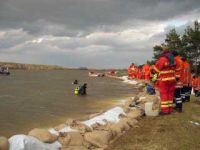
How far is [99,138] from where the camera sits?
9.11 metres

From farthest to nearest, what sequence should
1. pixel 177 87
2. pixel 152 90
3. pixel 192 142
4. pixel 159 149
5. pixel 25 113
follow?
pixel 152 90 < pixel 25 113 < pixel 177 87 < pixel 192 142 < pixel 159 149

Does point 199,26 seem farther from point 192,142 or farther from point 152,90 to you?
point 192,142

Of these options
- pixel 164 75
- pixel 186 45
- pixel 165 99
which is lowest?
pixel 165 99

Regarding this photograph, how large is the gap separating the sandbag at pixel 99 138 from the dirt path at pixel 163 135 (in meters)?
0.23

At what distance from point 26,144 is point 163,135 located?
3.48 m

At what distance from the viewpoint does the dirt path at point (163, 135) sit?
850 centimetres

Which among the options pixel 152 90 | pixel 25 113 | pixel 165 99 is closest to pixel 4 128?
pixel 25 113

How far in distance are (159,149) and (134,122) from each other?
3225 millimetres

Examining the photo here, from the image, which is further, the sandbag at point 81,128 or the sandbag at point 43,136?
the sandbag at point 81,128

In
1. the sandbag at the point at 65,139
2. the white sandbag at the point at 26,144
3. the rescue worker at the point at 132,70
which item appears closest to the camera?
the white sandbag at the point at 26,144

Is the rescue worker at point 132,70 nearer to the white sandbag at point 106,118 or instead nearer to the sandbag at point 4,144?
the white sandbag at point 106,118

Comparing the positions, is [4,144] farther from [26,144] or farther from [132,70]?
[132,70]

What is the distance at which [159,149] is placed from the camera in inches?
323

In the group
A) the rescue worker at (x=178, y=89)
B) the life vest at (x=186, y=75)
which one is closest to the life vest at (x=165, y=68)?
the rescue worker at (x=178, y=89)
